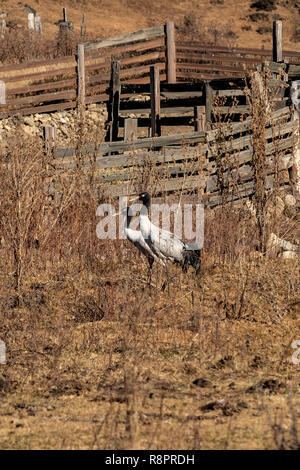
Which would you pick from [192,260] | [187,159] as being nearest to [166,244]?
[192,260]

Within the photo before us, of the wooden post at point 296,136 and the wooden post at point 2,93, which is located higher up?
the wooden post at point 2,93

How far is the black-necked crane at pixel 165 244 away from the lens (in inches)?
250

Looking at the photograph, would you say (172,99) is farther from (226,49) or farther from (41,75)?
(226,49)

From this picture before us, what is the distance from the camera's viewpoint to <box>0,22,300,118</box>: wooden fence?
16.4 metres

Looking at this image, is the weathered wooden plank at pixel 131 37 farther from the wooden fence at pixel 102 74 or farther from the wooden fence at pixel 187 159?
the wooden fence at pixel 187 159

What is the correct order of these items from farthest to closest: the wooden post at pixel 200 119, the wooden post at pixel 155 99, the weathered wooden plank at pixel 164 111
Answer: the weathered wooden plank at pixel 164 111
the wooden post at pixel 155 99
the wooden post at pixel 200 119

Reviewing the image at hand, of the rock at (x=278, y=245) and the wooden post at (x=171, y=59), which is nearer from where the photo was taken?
the rock at (x=278, y=245)

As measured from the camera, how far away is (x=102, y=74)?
1642 centimetres

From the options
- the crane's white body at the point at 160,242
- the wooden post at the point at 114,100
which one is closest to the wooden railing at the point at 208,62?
the wooden post at the point at 114,100

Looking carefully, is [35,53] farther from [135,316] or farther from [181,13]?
[181,13]

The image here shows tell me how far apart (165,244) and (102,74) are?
10.8 metres

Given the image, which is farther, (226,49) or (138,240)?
(226,49)

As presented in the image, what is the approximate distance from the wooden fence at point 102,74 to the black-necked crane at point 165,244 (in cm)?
961
